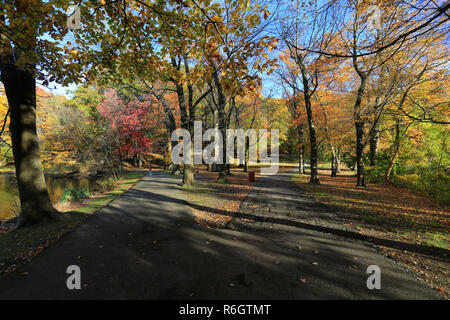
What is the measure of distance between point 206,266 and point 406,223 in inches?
260

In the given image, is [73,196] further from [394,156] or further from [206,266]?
[394,156]

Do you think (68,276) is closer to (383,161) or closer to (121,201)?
(121,201)

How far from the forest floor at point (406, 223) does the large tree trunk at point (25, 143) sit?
9433 mm

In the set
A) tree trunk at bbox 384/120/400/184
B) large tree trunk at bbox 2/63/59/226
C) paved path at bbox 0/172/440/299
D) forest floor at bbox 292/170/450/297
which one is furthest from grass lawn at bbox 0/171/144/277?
tree trunk at bbox 384/120/400/184

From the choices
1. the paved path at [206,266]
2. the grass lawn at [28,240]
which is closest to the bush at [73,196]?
the grass lawn at [28,240]

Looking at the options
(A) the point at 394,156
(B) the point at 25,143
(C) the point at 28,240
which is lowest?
(C) the point at 28,240

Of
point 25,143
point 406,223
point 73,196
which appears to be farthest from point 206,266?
point 73,196

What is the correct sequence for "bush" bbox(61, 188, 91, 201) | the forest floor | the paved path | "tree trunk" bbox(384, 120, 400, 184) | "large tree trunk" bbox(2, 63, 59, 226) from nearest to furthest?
the paved path → the forest floor → "large tree trunk" bbox(2, 63, 59, 226) → "bush" bbox(61, 188, 91, 201) → "tree trunk" bbox(384, 120, 400, 184)

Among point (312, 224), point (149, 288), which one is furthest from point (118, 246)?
point (312, 224)

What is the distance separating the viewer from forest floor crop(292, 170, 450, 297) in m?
3.58

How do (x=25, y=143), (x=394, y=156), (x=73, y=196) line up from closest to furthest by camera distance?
1. (x=25, y=143)
2. (x=73, y=196)
3. (x=394, y=156)

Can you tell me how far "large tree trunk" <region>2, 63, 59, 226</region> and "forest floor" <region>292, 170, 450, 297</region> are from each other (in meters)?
9.43

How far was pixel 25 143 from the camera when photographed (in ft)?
17.0

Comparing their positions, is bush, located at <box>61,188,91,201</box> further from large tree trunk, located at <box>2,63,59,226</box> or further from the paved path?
the paved path
